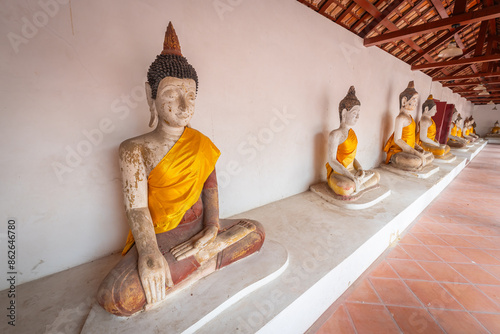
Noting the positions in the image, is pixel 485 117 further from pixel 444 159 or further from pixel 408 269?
pixel 408 269

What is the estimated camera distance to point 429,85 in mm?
7574

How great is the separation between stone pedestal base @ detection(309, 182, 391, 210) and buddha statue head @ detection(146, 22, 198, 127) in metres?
2.35

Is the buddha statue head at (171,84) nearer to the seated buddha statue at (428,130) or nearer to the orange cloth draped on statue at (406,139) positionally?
the orange cloth draped on statue at (406,139)

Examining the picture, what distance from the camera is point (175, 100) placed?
1.43 metres

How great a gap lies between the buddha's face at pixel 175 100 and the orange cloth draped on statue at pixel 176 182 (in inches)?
5.9

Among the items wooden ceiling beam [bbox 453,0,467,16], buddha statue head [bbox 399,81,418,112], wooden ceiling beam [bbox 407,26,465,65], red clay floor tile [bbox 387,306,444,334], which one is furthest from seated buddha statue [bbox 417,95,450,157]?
red clay floor tile [bbox 387,306,444,334]

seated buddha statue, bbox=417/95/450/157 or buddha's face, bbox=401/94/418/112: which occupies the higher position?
buddha's face, bbox=401/94/418/112

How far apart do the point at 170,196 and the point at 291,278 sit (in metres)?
1.04

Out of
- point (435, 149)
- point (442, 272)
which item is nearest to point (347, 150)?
point (442, 272)

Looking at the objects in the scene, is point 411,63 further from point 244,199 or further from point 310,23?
point 244,199

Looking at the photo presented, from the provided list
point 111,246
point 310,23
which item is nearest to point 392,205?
point 310,23

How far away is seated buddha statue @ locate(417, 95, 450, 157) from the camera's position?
217 inches

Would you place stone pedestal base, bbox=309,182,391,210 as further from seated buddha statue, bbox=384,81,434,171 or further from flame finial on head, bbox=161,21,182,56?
flame finial on head, bbox=161,21,182,56

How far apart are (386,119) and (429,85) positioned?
4086mm
